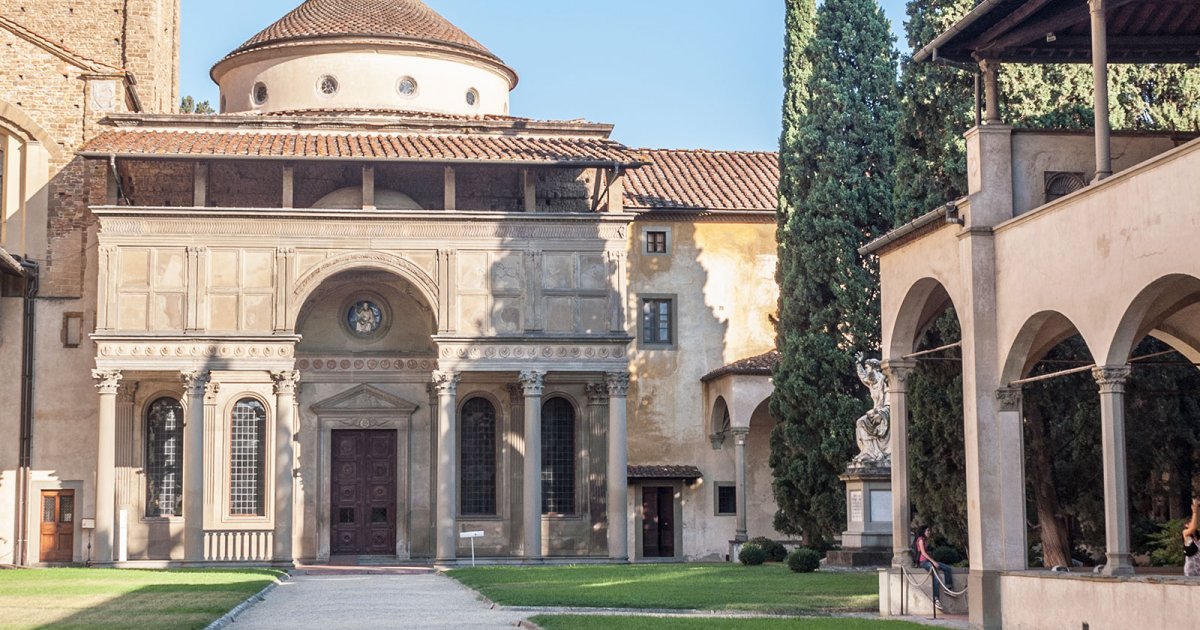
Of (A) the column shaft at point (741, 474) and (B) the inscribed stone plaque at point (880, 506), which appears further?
(A) the column shaft at point (741, 474)

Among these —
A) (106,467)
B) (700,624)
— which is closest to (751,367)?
(106,467)

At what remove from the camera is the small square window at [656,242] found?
142 ft

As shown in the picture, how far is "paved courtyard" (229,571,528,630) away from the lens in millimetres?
19125

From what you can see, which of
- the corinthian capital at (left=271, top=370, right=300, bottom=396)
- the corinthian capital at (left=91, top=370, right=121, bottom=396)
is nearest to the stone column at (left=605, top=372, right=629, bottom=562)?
the corinthian capital at (left=271, top=370, right=300, bottom=396)

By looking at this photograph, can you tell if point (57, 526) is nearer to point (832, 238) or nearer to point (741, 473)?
point (741, 473)

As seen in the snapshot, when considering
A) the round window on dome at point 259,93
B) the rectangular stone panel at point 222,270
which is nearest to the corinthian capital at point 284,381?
the rectangular stone panel at point 222,270

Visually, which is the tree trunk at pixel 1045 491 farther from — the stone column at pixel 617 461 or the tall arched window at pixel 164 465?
the tall arched window at pixel 164 465

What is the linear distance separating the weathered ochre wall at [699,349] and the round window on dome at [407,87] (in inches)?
285

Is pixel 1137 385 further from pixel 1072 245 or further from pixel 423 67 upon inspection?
pixel 423 67

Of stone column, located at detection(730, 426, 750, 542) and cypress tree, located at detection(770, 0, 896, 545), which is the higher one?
cypress tree, located at detection(770, 0, 896, 545)

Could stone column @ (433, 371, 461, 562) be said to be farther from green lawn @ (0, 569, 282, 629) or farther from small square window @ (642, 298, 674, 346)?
small square window @ (642, 298, 674, 346)

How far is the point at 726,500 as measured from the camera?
43.1 metres

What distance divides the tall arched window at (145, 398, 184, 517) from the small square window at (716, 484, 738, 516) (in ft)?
46.2

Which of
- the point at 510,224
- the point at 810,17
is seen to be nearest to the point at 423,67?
the point at 510,224
